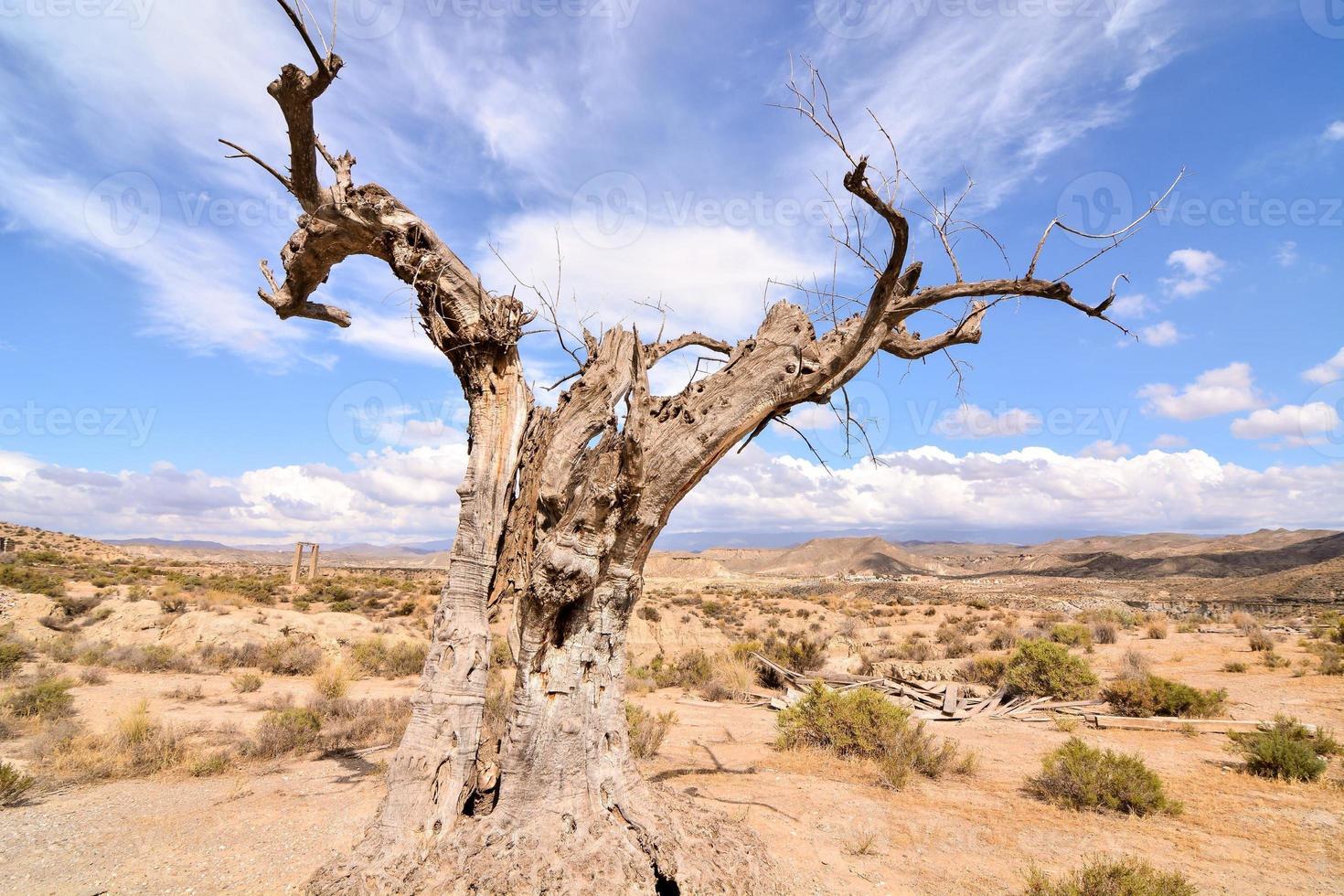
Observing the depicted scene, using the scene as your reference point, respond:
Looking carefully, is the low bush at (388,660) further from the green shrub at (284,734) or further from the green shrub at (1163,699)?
the green shrub at (1163,699)

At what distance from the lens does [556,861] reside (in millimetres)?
3977

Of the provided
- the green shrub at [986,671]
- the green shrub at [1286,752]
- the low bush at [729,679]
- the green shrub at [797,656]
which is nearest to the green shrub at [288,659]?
the low bush at [729,679]

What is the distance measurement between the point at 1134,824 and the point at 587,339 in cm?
708

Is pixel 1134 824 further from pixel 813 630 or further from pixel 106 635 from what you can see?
pixel 106 635

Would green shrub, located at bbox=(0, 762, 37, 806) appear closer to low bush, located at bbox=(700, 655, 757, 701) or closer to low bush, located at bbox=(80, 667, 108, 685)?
low bush, located at bbox=(80, 667, 108, 685)

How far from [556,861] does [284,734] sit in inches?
260

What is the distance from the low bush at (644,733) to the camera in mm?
8383

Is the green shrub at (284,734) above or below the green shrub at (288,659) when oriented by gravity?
above

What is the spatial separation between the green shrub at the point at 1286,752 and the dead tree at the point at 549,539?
21.7 feet

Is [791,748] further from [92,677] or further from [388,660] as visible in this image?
[92,677]

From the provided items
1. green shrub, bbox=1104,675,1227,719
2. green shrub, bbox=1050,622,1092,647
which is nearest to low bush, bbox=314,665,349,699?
green shrub, bbox=1104,675,1227,719

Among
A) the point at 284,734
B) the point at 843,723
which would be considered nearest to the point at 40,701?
the point at 284,734

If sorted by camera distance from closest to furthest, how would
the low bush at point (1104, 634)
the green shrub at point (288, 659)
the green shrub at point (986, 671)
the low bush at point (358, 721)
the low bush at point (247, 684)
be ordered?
the low bush at point (358, 721)
the low bush at point (247, 684)
the green shrub at point (986, 671)
the green shrub at point (288, 659)
the low bush at point (1104, 634)

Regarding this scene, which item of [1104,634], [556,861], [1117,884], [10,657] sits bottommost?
[1104,634]
